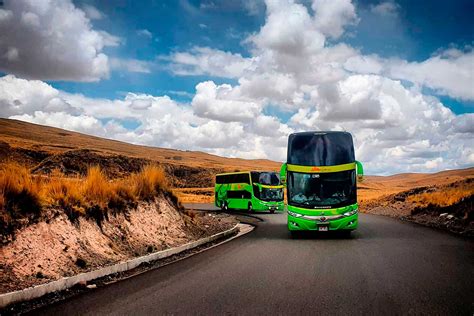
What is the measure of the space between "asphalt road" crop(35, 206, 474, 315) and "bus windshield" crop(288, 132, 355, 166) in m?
5.40

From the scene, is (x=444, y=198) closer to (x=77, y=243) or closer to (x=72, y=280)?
(x=77, y=243)

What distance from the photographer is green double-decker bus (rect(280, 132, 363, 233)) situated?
52.7 ft

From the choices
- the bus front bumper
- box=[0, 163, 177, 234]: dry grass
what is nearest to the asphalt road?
box=[0, 163, 177, 234]: dry grass

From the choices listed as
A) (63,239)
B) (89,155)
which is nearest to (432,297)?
(63,239)

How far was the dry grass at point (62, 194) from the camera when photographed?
28.8 ft

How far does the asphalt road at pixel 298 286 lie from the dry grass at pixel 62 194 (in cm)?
276

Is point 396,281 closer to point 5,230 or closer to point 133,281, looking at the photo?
point 133,281

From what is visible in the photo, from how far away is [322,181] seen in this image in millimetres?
16781

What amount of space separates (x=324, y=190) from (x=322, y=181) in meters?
0.37

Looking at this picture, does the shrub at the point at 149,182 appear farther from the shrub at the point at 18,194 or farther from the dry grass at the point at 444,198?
the dry grass at the point at 444,198

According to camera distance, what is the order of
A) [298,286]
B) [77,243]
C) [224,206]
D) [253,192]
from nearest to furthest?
1. [298,286]
2. [77,243]
3. [253,192]
4. [224,206]

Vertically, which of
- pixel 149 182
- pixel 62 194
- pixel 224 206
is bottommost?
pixel 224 206

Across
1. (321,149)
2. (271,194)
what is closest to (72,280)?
(321,149)

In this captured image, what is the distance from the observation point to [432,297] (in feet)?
21.3
